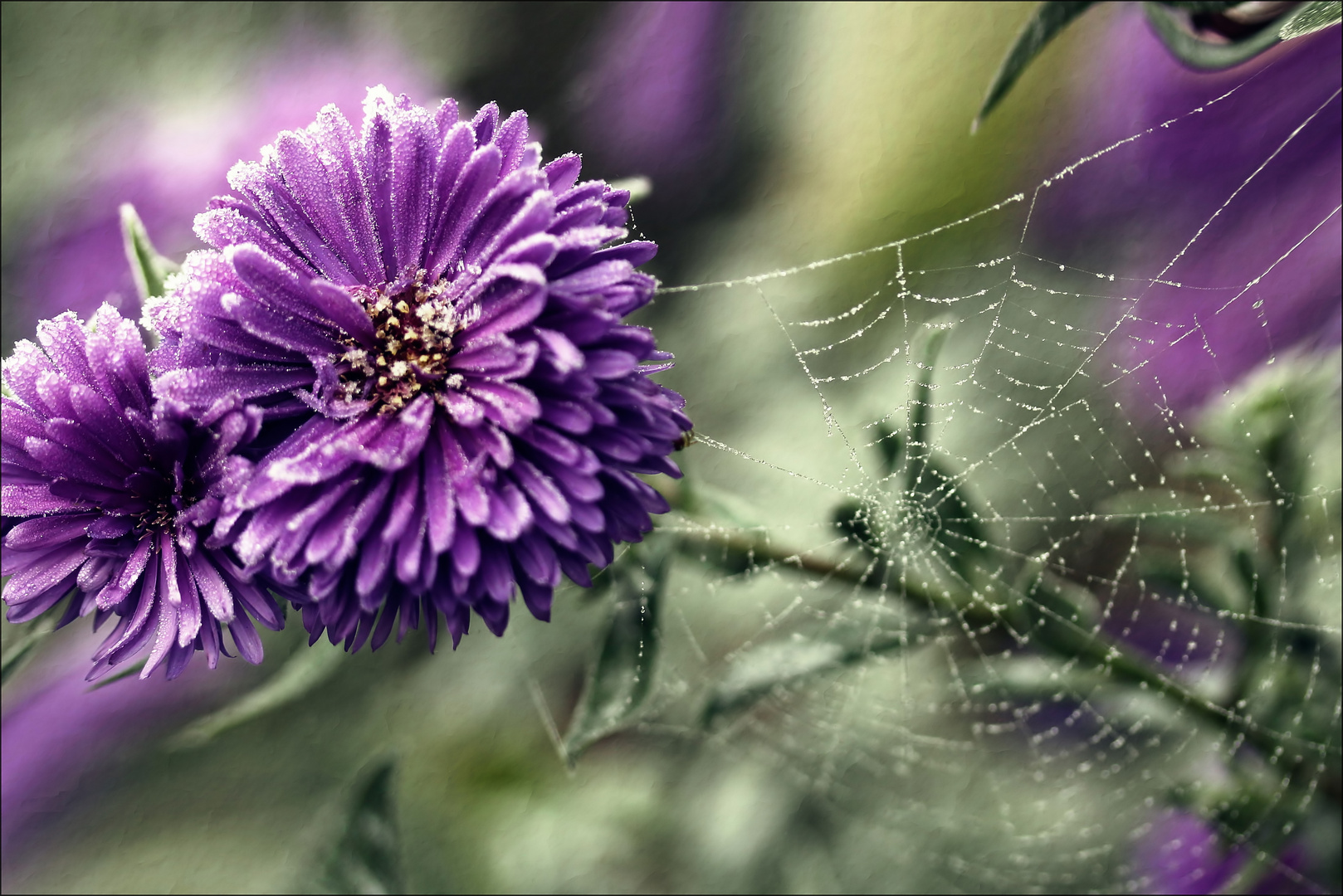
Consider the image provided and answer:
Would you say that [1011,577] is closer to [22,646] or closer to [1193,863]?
[1193,863]

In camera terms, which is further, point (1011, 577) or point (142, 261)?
point (1011, 577)

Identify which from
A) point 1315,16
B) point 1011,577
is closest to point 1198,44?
point 1315,16

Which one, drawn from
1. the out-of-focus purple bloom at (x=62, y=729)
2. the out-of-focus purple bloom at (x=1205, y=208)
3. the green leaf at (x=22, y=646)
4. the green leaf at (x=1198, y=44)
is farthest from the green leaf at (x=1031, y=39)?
the out-of-focus purple bloom at (x=62, y=729)

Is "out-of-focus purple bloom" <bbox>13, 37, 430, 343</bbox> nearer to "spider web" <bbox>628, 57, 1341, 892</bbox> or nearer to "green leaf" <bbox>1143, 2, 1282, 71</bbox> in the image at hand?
"spider web" <bbox>628, 57, 1341, 892</bbox>

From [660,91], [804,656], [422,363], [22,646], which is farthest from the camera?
[660,91]

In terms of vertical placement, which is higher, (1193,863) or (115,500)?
(115,500)
